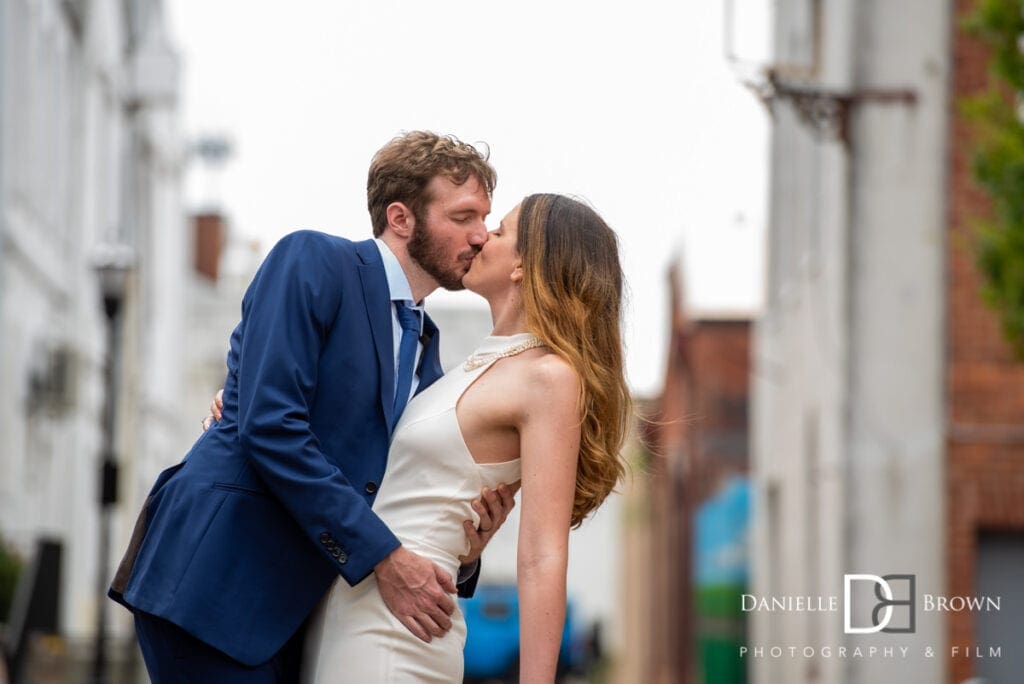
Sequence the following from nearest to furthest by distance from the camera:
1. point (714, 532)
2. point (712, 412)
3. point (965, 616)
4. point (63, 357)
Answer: point (965, 616), point (63, 357), point (714, 532), point (712, 412)

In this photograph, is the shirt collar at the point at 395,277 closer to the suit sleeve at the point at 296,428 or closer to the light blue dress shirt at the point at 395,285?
the light blue dress shirt at the point at 395,285

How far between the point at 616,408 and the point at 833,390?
14.1 meters

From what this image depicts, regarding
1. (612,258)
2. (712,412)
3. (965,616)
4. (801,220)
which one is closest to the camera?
(612,258)

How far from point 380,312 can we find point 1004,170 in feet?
26.3

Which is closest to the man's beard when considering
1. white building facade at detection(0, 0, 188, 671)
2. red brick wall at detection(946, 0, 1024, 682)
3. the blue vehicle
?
red brick wall at detection(946, 0, 1024, 682)

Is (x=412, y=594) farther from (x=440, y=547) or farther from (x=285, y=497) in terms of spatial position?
(x=285, y=497)

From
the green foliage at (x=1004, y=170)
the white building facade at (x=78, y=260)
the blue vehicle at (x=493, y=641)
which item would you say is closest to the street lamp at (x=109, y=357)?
the white building facade at (x=78, y=260)

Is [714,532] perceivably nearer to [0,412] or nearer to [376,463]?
[0,412]

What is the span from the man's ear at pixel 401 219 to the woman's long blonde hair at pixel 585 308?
1.00ft

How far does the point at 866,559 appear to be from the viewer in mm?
17719

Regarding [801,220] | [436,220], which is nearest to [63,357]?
[801,220]

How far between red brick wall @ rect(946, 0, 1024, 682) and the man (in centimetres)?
1247

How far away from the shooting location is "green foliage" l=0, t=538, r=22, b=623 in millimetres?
19797

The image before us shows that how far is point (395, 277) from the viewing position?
517cm
